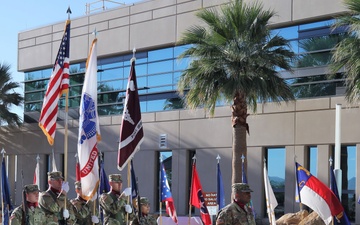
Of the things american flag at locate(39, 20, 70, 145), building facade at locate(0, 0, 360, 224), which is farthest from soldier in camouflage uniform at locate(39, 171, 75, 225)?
building facade at locate(0, 0, 360, 224)

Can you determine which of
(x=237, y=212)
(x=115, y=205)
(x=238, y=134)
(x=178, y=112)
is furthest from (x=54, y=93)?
(x=178, y=112)

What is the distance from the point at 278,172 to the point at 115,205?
12.5m

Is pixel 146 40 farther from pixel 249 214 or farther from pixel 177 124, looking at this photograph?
pixel 249 214

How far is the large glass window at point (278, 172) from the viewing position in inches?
969

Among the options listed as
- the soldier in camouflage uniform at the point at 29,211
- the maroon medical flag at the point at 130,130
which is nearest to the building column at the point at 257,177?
the maroon medical flag at the point at 130,130

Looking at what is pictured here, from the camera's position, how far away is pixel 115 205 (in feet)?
43.3

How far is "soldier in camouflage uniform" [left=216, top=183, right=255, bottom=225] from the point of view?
28.4ft

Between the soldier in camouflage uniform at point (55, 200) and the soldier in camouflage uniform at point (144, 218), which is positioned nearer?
the soldier in camouflage uniform at point (55, 200)

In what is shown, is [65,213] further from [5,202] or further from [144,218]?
[5,202]

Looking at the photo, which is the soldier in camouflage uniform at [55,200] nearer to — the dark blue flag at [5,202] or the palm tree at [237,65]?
the dark blue flag at [5,202]

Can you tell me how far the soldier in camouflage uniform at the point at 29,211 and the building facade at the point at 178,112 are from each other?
11371 millimetres

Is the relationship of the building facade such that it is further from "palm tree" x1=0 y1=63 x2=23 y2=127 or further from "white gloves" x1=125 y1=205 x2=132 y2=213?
"white gloves" x1=125 y1=205 x2=132 y2=213

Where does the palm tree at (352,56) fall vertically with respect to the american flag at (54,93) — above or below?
above

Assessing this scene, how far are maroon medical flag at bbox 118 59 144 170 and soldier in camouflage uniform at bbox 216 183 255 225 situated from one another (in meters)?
4.39
